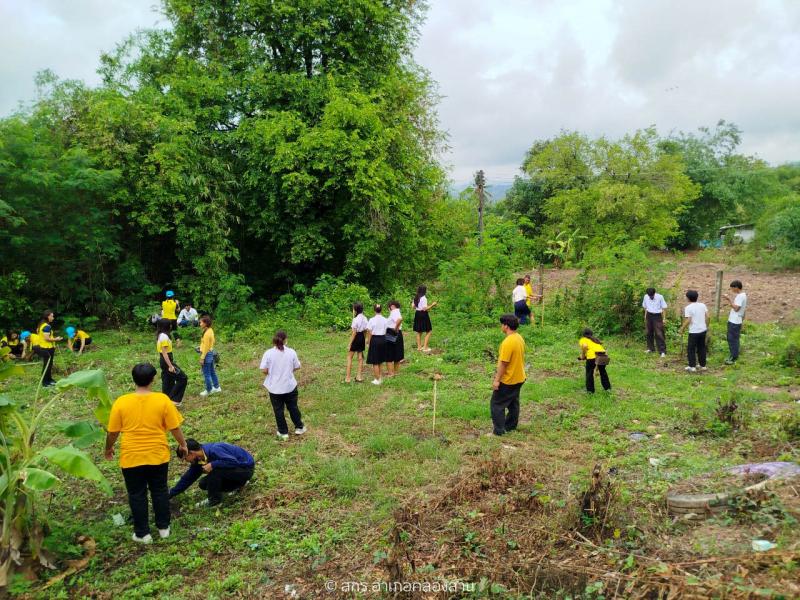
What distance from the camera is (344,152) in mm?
16156

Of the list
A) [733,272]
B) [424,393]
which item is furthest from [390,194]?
[733,272]

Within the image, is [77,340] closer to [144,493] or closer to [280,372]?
[280,372]

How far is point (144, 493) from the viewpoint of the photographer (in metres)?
5.08

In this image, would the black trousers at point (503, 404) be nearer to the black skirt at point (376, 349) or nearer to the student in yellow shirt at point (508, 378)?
the student in yellow shirt at point (508, 378)

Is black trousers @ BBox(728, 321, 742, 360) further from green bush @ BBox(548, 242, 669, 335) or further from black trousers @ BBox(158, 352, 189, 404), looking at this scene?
black trousers @ BBox(158, 352, 189, 404)

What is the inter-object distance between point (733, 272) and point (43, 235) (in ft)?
91.9

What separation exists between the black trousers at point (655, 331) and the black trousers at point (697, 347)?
1.19m

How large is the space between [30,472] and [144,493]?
1107 millimetres

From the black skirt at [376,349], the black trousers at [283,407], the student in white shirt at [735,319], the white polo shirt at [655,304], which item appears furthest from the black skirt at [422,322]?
the student in white shirt at [735,319]

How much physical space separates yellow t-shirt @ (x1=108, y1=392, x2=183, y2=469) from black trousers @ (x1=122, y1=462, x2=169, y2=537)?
0.34 feet

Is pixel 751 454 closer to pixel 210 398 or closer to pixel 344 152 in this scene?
pixel 210 398

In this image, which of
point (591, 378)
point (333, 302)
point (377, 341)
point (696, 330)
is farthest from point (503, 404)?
point (333, 302)

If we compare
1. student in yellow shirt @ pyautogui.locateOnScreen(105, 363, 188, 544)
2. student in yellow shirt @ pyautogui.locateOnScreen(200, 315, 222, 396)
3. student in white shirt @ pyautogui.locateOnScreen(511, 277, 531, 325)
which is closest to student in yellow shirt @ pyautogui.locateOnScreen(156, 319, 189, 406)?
student in yellow shirt @ pyautogui.locateOnScreen(200, 315, 222, 396)

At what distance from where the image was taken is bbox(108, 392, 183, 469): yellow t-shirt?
490 centimetres
